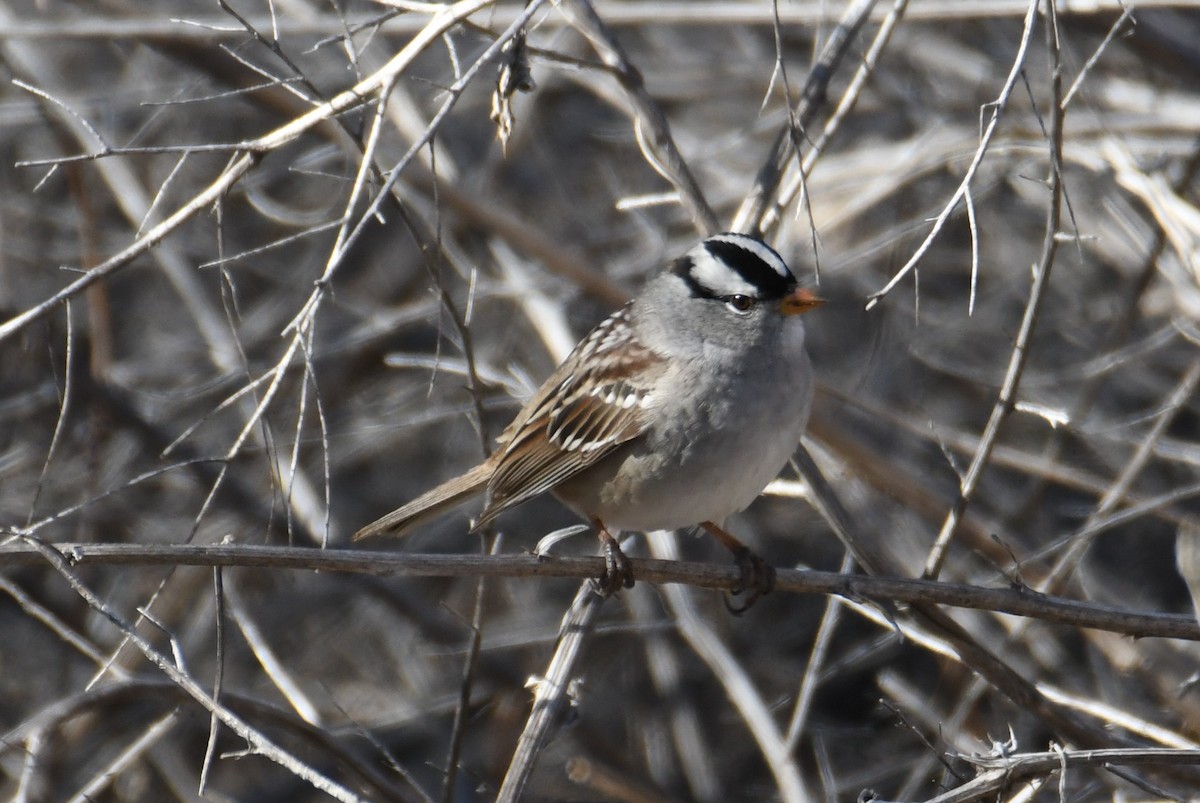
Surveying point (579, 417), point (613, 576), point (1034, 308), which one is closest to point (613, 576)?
point (613, 576)

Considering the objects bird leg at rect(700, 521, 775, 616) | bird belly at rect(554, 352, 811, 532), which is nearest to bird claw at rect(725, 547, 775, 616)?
bird leg at rect(700, 521, 775, 616)

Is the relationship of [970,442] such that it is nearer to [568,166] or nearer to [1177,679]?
[1177,679]

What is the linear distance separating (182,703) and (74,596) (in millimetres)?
2067

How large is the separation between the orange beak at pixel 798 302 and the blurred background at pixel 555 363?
2.20 ft

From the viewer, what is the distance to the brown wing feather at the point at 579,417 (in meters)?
3.26

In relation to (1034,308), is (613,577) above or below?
below

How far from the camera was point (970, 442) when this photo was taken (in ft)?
13.7

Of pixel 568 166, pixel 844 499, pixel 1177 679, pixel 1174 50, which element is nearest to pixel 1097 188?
pixel 1174 50

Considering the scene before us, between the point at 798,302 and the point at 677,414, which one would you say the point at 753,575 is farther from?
the point at 798,302

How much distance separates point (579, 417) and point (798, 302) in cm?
66

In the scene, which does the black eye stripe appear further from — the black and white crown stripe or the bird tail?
the bird tail

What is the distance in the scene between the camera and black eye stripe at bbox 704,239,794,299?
3094 millimetres

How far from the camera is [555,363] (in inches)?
188

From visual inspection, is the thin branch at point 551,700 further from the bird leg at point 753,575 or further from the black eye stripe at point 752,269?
the black eye stripe at point 752,269
